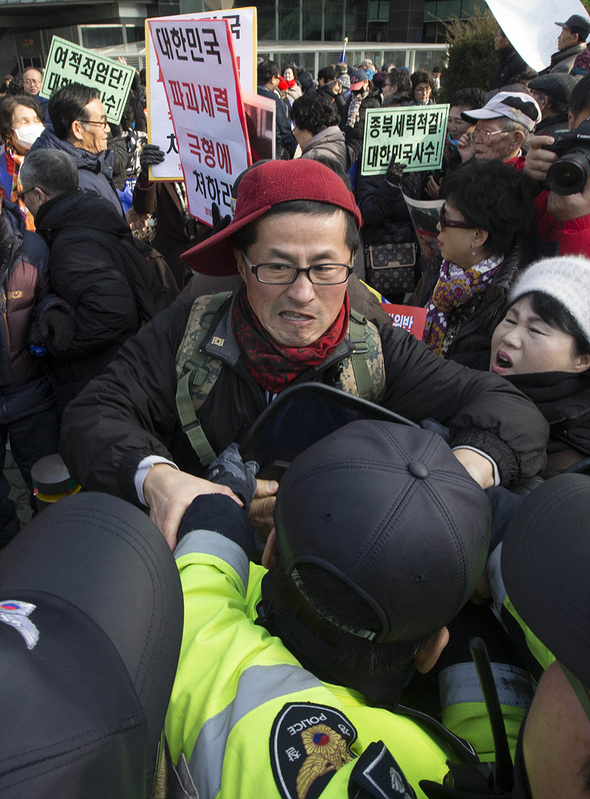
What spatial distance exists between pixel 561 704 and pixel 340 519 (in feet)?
1.25

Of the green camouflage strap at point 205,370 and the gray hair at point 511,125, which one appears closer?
the green camouflage strap at point 205,370

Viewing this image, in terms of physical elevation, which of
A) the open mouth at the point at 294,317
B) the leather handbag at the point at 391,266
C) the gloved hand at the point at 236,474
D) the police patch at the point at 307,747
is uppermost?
the open mouth at the point at 294,317

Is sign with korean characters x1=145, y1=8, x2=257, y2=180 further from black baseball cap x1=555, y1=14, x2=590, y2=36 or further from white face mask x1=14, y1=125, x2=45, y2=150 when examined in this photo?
black baseball cap x1=555, y1=14, x2=590, y2=36

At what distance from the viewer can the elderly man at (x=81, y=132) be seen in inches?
147

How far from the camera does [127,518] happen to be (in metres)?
0.71

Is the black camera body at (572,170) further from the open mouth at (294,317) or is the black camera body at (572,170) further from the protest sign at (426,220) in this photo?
the open mouth at (294,317)

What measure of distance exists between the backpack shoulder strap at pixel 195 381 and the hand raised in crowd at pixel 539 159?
5.72 feet

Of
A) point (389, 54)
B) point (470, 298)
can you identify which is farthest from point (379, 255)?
point (389, 54)

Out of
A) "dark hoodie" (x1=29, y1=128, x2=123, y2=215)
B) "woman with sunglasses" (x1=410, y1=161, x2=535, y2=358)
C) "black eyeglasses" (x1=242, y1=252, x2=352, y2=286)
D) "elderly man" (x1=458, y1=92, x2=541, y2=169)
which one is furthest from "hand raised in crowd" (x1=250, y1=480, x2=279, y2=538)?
"dark hoodie" (x1=29, y1=128, x2=123, y2=215)

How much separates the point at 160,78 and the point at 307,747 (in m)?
3.43

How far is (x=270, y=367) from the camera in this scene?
63.9 inches

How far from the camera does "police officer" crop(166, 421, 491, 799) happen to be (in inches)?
32.0

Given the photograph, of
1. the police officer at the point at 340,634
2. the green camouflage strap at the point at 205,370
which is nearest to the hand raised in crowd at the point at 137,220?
the green camouflage strap at the point at 205,370

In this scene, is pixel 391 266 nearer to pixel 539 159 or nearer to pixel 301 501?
pixel 539 159
